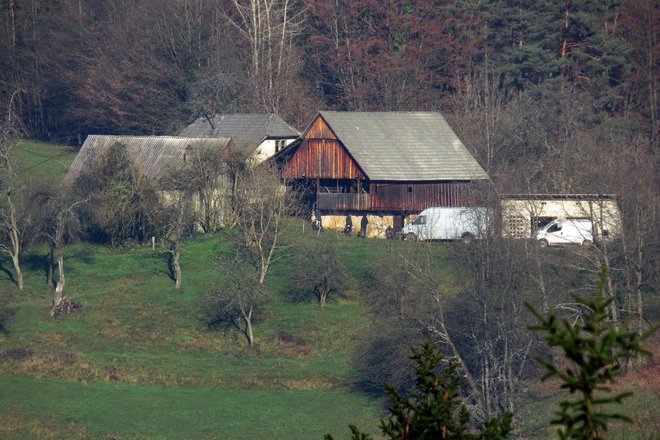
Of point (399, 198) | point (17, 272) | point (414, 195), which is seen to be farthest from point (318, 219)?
point (17, 272)

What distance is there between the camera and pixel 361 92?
68.9 m

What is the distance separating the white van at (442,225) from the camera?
4400 cm

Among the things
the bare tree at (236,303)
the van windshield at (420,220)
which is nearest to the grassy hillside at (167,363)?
the bare tree at (236,303)

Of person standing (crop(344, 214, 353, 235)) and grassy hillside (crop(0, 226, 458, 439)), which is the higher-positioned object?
person standing (crop(344, 214, 353, 235))

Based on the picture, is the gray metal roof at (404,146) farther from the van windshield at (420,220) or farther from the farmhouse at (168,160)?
the farmhouse at (168,160)

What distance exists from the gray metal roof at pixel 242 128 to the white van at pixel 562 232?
1642 centimetres

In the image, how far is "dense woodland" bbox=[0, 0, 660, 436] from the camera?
39625mm

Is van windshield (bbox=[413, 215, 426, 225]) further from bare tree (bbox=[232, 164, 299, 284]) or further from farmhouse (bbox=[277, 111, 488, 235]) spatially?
bare tree (bbox=[232, 164, 299, 284])

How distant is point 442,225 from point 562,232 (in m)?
5.10

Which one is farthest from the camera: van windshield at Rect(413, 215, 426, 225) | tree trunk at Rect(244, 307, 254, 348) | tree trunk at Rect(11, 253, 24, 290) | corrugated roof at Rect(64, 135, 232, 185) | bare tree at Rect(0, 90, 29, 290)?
corrugated roof at Rect(64, 135, 232, 185)

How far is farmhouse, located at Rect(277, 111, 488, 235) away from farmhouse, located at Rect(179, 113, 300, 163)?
2.66m

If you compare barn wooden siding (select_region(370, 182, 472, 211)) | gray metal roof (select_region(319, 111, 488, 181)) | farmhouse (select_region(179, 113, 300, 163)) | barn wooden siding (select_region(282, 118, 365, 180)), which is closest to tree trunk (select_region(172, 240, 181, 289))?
barn wooden siding (select_region(282, 118, 365, 180))

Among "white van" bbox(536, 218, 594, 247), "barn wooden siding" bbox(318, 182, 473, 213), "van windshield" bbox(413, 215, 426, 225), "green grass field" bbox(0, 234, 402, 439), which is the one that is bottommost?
"green grass field" bbox(0, 234, 402, 439)

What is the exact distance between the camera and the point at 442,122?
55250 mm
